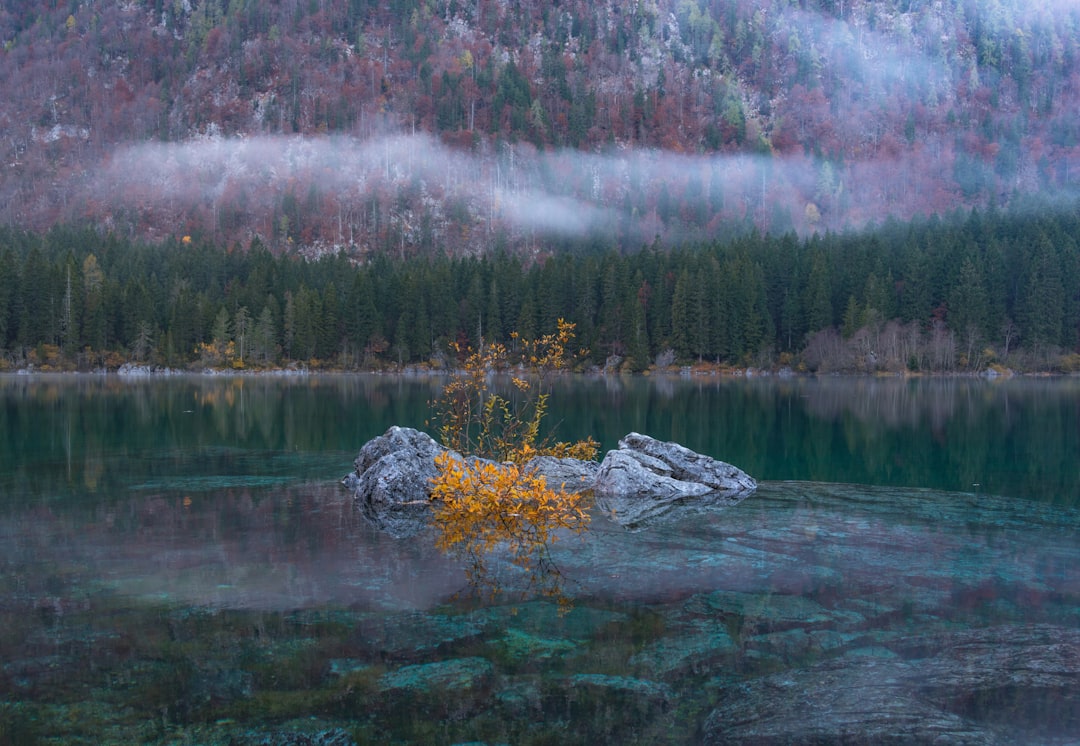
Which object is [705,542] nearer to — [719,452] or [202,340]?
[719,452]

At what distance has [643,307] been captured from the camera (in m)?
122

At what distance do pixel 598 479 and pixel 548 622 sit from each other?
480 inches

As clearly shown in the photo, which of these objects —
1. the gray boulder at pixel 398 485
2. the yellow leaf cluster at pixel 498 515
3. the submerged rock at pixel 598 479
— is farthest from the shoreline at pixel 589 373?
the yellow leaf cluster at pixel 498 515

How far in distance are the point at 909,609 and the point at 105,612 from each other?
11.6 meters

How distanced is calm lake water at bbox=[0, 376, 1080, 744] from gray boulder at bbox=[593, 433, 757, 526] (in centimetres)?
97

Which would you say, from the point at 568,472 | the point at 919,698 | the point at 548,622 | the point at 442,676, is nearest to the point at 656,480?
the point at 568,472

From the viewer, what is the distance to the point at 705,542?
16.4 meters

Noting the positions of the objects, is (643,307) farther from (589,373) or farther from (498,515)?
(498,515)

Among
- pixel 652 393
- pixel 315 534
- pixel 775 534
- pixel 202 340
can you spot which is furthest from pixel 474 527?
pixel 202 340

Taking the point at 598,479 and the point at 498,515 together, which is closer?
the point at 498,515

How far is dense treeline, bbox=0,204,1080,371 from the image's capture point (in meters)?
108

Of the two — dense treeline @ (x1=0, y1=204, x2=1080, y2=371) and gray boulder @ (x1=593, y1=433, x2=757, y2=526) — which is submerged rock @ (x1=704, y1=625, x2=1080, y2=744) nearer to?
gray boulder @ (x1=593, y1=433, x2=757, y2=526)

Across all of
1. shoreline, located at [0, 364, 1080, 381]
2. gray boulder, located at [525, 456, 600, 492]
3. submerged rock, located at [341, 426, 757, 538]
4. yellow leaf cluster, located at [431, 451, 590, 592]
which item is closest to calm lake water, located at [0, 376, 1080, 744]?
yellow leaf cluster, located at [431, 451, 590, 592]

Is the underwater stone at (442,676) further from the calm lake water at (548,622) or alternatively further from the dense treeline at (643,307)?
the dense treeline at (643,307)
